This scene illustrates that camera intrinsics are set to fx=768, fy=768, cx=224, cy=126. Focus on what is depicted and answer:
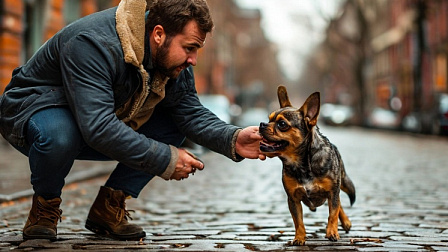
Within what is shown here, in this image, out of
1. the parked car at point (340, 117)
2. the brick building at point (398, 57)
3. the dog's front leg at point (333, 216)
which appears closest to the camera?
the dog's front leg at point (333, 216)

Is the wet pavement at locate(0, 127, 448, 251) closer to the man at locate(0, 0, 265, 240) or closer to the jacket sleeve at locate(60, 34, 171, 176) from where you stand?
the man at locate(0, 0, 265, 240)

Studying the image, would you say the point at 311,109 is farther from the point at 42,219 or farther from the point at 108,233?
the point at 42,219

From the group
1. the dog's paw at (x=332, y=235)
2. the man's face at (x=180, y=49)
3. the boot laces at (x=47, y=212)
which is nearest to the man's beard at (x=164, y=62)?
the man's face at (x=180, y=49)

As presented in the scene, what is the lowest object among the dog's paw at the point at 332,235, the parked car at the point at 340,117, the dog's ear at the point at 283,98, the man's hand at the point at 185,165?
the dog's paw at the point at 332,235

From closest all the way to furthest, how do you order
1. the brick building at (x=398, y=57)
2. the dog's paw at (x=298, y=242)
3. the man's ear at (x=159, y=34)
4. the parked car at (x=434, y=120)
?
the man's ear at (x=159, y=34) → the dog's paw at (x=298, y=242) → the parked car at (x=434, y=120) → the brick building at (x=398, y=57)

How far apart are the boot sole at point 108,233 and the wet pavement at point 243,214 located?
0.22 feet

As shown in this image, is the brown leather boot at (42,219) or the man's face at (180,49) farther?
the brown leather boot at (42,219)

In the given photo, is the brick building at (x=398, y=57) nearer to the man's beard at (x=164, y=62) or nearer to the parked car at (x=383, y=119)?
the parked car at (x=383, y=119)

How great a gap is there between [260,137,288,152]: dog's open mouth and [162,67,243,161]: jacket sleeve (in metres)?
0.20

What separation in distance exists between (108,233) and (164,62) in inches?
52.3

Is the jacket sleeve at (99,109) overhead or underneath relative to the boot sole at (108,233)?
overhead

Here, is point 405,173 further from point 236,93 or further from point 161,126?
point 236,93

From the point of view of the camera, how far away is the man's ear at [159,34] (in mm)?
4379

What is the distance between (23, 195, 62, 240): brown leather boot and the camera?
15.6 feet
